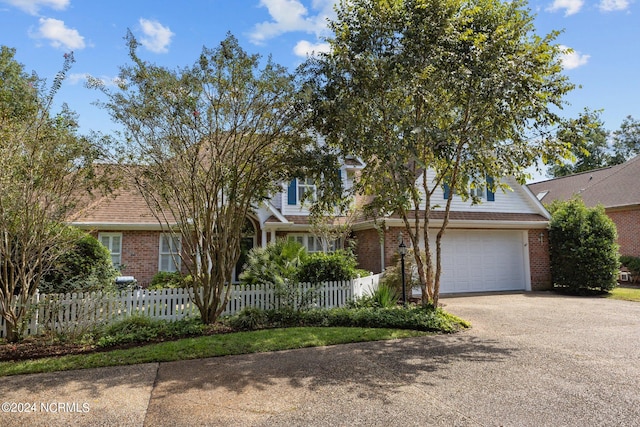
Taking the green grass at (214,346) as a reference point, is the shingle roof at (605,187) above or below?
above

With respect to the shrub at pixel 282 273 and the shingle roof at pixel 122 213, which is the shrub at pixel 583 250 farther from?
the shingle roof at pixel 122 213

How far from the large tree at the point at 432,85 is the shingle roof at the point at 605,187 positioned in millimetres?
13724

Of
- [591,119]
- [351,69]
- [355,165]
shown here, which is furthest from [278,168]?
[355,165]

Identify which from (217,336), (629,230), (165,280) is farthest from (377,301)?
(629,230)

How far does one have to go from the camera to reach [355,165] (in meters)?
16.2

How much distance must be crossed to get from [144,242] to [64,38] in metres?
8.42

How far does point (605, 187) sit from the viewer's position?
74.7 feet

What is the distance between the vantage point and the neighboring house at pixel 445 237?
14.2 m

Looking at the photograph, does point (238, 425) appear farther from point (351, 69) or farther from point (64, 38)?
point (64, 38)

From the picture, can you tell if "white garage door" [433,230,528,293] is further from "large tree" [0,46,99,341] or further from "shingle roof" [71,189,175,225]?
"large tree" [0,46,99,341]

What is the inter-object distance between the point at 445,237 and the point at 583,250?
4.89 metres

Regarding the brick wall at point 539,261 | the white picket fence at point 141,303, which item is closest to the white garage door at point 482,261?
the brick wall at point 539,261

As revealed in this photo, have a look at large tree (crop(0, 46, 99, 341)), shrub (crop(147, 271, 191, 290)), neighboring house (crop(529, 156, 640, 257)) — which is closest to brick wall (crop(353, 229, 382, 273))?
shrub (crop(147, 271, 191, 290))

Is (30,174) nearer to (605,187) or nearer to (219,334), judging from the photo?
(219,334)
